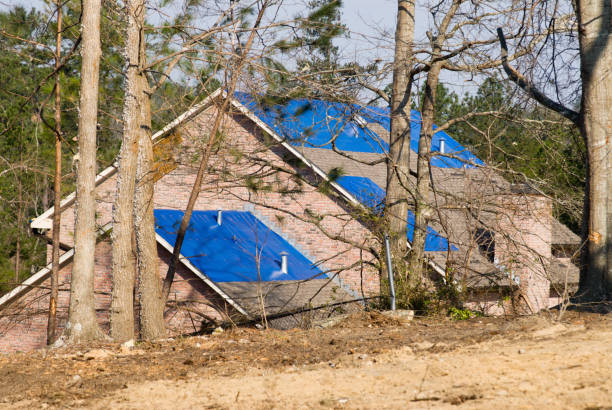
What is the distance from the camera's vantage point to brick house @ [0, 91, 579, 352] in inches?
496

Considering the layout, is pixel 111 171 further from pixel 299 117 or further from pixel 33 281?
pixel 299 117

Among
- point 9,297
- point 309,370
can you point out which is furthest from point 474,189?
point 9,297

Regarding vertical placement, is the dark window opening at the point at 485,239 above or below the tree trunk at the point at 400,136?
below

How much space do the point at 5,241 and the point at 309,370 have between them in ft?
102

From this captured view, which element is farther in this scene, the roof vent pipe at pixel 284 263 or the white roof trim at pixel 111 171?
the roof vent pipe at pixel 284 263

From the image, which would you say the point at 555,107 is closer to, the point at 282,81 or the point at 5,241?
the point at 282,81

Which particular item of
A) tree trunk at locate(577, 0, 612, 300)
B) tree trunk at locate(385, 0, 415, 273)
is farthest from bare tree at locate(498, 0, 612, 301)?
tree trunk at locate(385, 0, 415, 273)

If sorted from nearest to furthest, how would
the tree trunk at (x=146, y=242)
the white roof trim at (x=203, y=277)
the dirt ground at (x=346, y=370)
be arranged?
the dirt ground at (x=346, y=370)
the tree trunk at (x=146, y=242)
the white roof trim at (x=203, y=277)

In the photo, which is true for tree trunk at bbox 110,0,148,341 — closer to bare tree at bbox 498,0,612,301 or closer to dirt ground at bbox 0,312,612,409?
dirt ground at bbox 0,312,612,409

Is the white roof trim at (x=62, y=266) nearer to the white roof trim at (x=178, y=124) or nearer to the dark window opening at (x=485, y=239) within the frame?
the white roof trim at (x=178, y=124)

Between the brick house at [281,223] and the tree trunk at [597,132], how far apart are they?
6.11ft

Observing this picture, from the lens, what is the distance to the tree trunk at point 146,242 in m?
12.4

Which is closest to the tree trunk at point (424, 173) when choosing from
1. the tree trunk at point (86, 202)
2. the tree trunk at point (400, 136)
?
the tree trunk at point (400, 136)

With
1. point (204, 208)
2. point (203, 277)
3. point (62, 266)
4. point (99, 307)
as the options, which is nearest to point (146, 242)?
point (203, 277)
